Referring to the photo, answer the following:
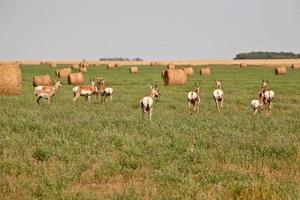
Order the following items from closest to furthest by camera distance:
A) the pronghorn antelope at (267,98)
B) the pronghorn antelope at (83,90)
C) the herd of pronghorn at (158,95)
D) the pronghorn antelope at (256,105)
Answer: the herd of pronghorn at (158,95) → the pronghorn antelope at (256,105) → the pronghorn antelope at (267,98) → the pronghorn antelope at (83,90)

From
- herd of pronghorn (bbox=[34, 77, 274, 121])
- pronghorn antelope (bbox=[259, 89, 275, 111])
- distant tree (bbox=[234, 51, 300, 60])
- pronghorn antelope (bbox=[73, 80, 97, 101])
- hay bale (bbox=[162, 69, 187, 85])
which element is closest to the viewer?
herd of pronghorn (bbox=[34, 77, 274, 121])

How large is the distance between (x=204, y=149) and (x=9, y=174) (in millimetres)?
4748

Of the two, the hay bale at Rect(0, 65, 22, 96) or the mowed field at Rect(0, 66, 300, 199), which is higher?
the hay bale at Rect(0, 65, 22, 96)

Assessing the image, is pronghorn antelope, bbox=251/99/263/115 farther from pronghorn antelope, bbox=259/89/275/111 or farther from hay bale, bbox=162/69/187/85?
hay bale, bbox=162/69/187/85

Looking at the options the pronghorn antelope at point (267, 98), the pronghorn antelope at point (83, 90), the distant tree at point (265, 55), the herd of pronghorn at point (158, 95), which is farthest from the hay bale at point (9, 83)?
the distant tree at point (265, 55)

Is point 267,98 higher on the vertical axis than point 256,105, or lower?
higher

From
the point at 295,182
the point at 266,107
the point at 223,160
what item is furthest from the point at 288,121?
the point at 295,182

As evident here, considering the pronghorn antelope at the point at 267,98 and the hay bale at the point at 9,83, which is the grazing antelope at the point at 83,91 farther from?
the pronghorn antelope at the point at 267,98

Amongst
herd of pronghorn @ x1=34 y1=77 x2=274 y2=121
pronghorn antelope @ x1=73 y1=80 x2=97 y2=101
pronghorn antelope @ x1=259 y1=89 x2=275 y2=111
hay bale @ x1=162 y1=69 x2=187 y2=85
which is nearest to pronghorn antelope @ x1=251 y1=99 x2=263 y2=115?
herd of pronghorn @ x1=34 y1=77 x2=274 y2=121

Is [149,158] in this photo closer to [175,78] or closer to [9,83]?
[9,83]

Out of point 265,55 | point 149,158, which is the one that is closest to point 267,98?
point 149,158

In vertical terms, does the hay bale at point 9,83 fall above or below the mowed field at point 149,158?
above

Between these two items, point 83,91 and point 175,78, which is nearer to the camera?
point 83,91

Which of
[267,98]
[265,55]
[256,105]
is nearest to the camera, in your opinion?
[256,105]
